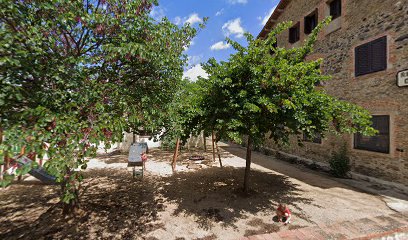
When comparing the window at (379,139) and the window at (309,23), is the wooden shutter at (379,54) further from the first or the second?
the window at (309,23)

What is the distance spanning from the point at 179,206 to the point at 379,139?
8.54 metres

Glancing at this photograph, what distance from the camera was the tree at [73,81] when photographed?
2463mm

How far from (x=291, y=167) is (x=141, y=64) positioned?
32.1 feet

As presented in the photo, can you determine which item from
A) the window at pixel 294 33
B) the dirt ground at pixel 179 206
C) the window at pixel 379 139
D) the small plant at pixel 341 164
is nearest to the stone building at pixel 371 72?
the window at pixel 379 139

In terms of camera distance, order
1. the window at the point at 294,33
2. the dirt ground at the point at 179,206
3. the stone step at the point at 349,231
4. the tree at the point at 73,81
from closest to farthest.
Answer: the tree at the point at 73,81
the stone step at the point at 349,231
the dirt ground at the point at 179,206
the window at the point at 294,33

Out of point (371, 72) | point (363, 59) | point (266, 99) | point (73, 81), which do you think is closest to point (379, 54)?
point (363, 59)

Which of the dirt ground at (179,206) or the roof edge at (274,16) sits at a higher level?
the roof edge at (274,16)

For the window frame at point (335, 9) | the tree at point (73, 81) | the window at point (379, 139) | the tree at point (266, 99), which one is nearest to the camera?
the tree at point (73, 81)

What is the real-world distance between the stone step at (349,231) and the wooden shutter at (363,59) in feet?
20.5

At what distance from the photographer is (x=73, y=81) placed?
10.3ft

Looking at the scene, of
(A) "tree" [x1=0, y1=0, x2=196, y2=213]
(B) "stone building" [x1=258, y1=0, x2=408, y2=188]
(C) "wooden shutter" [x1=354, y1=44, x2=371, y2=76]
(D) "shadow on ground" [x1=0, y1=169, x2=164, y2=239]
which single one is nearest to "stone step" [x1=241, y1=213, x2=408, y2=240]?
(D) "shadow on ground" [x1=0, y1=169, x2=164, y2=239]

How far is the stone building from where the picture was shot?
6871mm

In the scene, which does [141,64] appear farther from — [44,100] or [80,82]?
[44,100]

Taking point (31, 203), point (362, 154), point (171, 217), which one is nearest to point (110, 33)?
point (171, 217)
